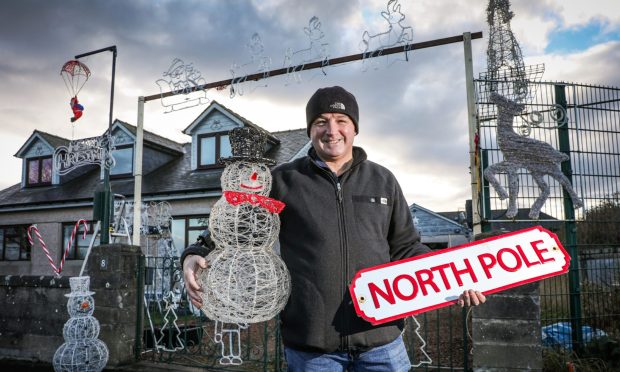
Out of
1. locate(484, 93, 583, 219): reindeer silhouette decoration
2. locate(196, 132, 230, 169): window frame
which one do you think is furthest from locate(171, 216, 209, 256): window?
locate(484, 93, 583, 219): reindeer silhouette decoration

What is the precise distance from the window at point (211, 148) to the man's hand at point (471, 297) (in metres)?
12.3

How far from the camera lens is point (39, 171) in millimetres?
17188

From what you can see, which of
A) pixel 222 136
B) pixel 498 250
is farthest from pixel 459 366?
pixel 222 136

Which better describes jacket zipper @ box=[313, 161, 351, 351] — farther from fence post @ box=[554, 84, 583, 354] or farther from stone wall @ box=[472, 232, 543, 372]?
fence post @ box=[554, 84, 583, 354]

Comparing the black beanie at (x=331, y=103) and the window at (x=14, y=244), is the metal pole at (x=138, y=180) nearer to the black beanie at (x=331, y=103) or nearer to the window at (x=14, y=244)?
the black beanie at (x=331, y=103)

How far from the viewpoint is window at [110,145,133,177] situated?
15430 millimetres

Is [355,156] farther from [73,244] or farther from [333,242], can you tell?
[73,244]

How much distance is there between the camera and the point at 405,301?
201cm

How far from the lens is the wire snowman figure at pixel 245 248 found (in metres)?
1.92

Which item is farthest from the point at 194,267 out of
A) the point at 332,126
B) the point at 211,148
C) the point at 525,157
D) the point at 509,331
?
the point at 211,148

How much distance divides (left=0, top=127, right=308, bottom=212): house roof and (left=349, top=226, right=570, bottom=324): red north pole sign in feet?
35.4

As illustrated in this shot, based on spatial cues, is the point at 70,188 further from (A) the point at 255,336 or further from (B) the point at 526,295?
(B) the point at 526,295

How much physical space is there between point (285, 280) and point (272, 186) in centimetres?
50

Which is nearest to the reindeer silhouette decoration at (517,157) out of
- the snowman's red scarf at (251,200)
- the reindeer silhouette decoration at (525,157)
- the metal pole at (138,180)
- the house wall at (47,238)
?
the reindeer silhouette decoration at (525,157)
